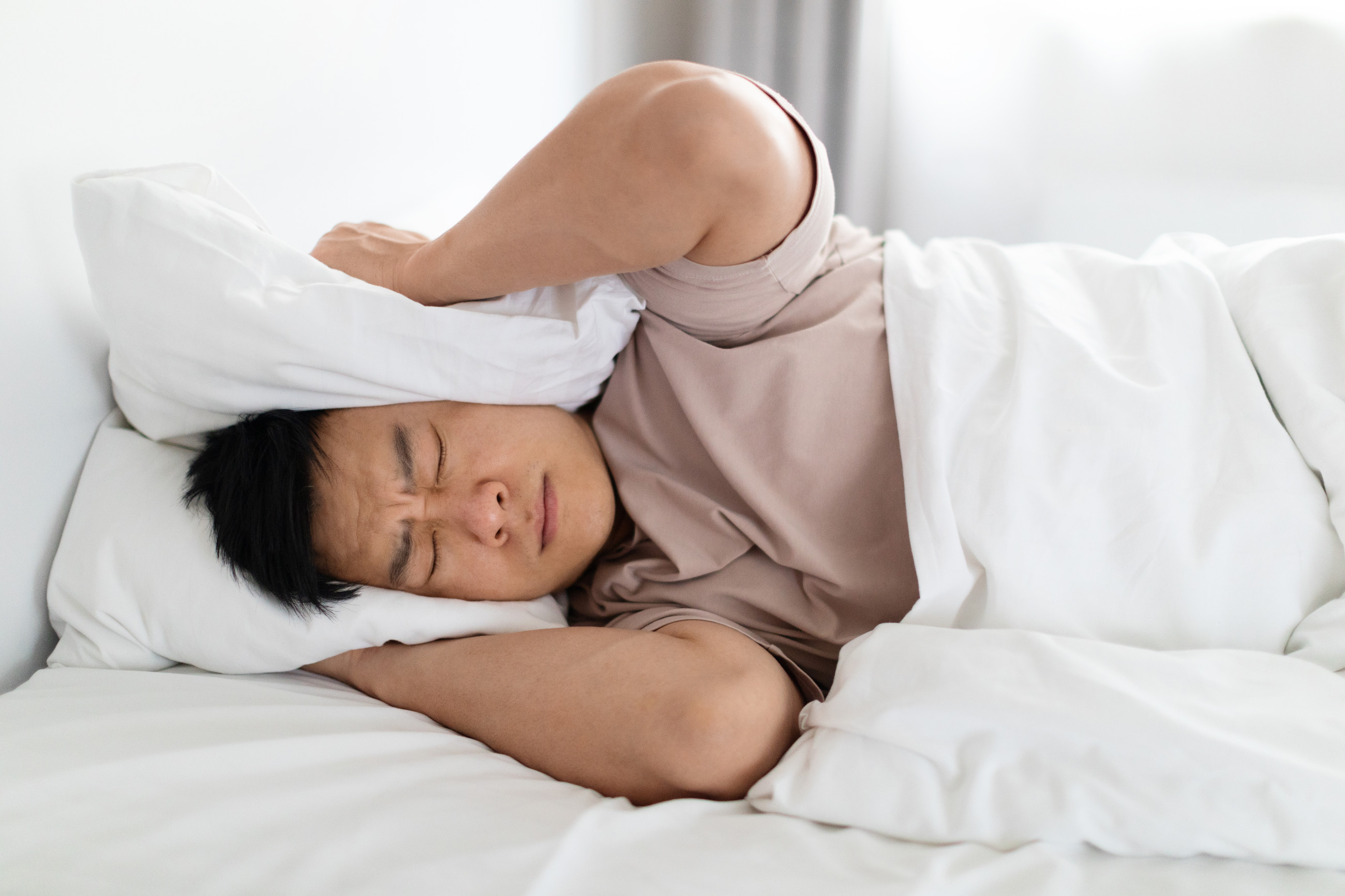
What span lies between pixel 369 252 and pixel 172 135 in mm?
258

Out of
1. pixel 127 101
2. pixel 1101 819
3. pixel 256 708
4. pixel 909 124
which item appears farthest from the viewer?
pixel 909 124

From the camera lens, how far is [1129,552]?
791 millimetres

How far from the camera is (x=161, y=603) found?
863mm

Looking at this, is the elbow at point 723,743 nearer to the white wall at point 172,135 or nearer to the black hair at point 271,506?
the black hair at point 271,506

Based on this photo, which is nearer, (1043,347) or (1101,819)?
(1101,819)

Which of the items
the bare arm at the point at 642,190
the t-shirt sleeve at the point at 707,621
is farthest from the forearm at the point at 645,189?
the t-shirt sleeve at the point at 707,621

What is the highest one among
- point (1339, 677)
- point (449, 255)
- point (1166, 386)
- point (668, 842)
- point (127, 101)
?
point (127, 101)

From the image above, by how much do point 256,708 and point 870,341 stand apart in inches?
29.6

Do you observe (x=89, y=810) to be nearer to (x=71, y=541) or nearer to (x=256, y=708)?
(x=256, y=708)

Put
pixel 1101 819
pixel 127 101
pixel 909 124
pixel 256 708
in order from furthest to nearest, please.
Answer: pixel 909 124
pixel 127 101
pixel 256 708
pixel 1101 819

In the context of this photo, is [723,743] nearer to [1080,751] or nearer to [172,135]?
[1080,751]

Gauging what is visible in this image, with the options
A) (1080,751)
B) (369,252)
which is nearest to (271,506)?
(369,252)

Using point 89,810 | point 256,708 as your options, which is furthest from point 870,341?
point 89,810

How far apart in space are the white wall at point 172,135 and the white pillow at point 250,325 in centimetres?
6
